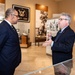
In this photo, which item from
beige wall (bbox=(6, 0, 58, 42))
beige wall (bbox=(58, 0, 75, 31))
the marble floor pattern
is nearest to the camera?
the marble floor pattern

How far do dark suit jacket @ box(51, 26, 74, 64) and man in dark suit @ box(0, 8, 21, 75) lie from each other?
626mm

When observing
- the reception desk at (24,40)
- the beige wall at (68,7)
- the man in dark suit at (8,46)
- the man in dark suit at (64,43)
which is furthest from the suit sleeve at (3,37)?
the beige wall at (68,7)

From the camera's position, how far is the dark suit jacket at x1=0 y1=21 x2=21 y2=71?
2.54 meters

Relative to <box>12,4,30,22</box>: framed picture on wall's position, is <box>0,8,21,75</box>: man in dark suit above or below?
below

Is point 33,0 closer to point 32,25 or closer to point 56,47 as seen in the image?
point 32,25

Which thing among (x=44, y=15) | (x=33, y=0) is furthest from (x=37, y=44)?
(x=33, y=0)

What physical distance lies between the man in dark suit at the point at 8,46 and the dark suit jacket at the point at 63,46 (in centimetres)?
63

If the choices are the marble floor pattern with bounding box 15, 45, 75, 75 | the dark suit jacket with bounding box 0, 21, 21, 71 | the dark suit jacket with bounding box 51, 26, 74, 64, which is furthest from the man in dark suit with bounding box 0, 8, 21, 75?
the marble floor pattern with bounding box 15, 45, 75, 75

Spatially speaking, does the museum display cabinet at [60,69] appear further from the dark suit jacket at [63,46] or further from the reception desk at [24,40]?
the reception desk at [24,40]

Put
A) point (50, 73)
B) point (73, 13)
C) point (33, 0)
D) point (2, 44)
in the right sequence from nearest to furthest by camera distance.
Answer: point (50, 73), point (2, 44), point (33, 0), point (73, 13)

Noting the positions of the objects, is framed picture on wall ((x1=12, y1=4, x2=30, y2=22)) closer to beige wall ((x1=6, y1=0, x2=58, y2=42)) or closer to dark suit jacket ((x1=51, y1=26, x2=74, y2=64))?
beige wall ((x1=6, y1=0, x2=58, y2=42))

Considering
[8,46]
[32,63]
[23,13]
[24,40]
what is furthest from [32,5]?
[8,46]

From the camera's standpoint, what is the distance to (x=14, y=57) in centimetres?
268

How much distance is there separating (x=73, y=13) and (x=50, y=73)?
11775 mm
